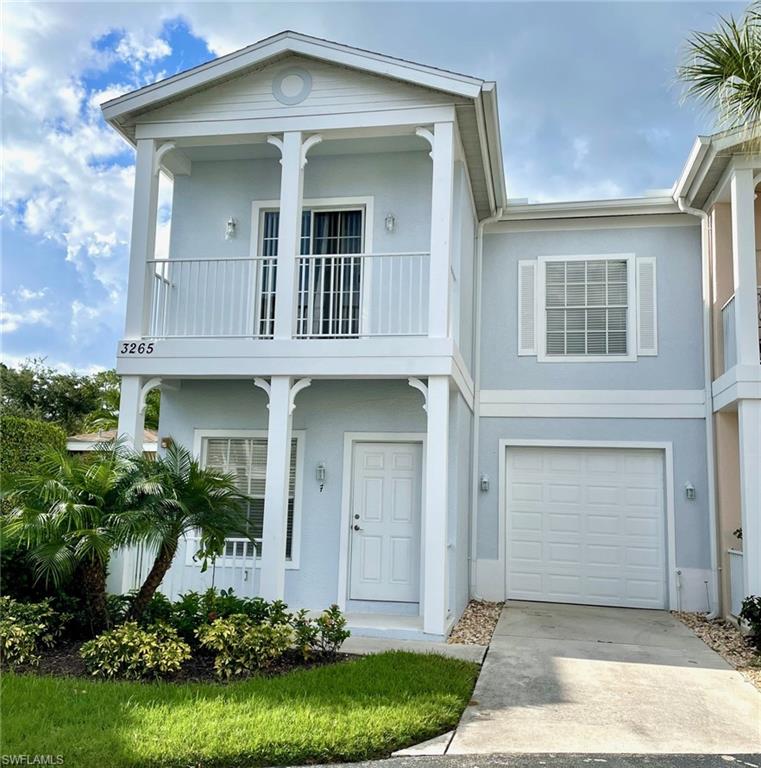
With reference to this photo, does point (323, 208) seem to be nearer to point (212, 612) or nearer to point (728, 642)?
point (212, 612)

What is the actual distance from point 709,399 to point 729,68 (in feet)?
16.5

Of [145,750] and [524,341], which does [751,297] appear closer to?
[524,341]

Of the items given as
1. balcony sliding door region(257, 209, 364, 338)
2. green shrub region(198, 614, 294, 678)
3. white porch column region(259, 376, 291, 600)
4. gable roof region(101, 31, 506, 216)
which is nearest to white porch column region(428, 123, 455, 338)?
gable roof region(101, 31, 506, 216)

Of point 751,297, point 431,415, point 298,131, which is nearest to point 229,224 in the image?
point 298,131

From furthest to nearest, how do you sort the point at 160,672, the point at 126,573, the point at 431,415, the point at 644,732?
the point at 126,573 → the point at 431,415 → the point at 160,672 → the point at 644,732

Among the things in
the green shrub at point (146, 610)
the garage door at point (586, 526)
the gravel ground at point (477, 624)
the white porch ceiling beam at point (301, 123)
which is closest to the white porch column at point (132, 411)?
the green shrub at point (146, 610)

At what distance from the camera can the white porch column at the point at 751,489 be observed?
856 centimetres

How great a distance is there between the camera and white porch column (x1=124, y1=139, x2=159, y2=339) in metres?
9.06

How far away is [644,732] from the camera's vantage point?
5.20m

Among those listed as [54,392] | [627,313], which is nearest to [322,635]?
[627,313]

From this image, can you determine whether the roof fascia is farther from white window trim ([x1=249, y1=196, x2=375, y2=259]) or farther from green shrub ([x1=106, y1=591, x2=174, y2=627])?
green shrub ([x1=106, y1=591, x2=174, y2=627])

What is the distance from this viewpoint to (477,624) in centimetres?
904

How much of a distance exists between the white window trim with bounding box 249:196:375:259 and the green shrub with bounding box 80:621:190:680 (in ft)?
19.0

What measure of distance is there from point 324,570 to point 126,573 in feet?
8.16
